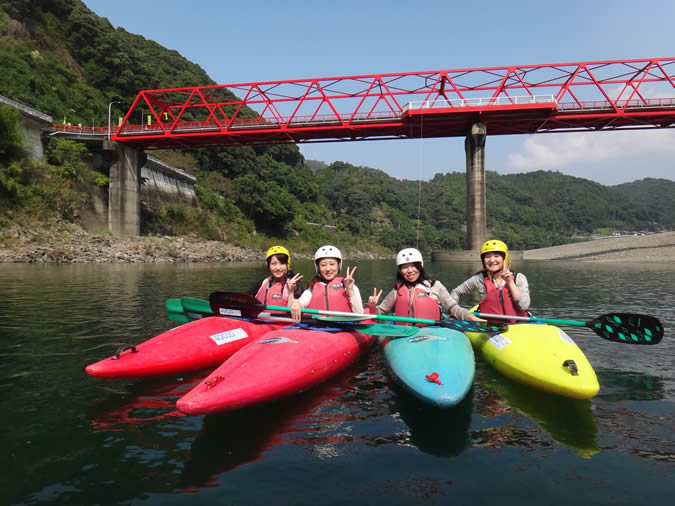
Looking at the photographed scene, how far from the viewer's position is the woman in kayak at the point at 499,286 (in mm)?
6285

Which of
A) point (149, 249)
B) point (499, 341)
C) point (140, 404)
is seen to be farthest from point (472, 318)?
point (149, 249)

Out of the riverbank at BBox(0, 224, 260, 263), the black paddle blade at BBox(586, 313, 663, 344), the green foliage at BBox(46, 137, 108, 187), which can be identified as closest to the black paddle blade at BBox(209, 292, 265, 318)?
the black paddle blade at BBox(586, 313, 663, 344)

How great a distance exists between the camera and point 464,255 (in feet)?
131

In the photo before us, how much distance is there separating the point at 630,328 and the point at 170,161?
66.0 meters

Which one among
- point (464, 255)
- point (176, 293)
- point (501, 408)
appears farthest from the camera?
point (464, 255)

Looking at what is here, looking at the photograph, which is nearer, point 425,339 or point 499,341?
point 425,339

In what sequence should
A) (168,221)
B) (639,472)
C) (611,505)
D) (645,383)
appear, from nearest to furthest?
1. (611,505)
2. (639,472)
3. (645,383)
4. (168,221)

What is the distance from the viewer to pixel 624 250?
165 ft

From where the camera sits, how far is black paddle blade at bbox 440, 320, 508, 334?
19.8 feet

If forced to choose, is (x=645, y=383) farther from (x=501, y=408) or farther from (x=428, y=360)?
(x=428, y=360)

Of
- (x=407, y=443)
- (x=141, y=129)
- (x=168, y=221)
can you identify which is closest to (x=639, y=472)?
(x=407, y=443)

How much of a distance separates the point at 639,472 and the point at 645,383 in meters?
2.76

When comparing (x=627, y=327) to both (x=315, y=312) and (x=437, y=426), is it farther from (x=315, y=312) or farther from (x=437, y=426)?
(x=315, y=312)

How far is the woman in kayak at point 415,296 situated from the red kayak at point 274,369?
91 cm
